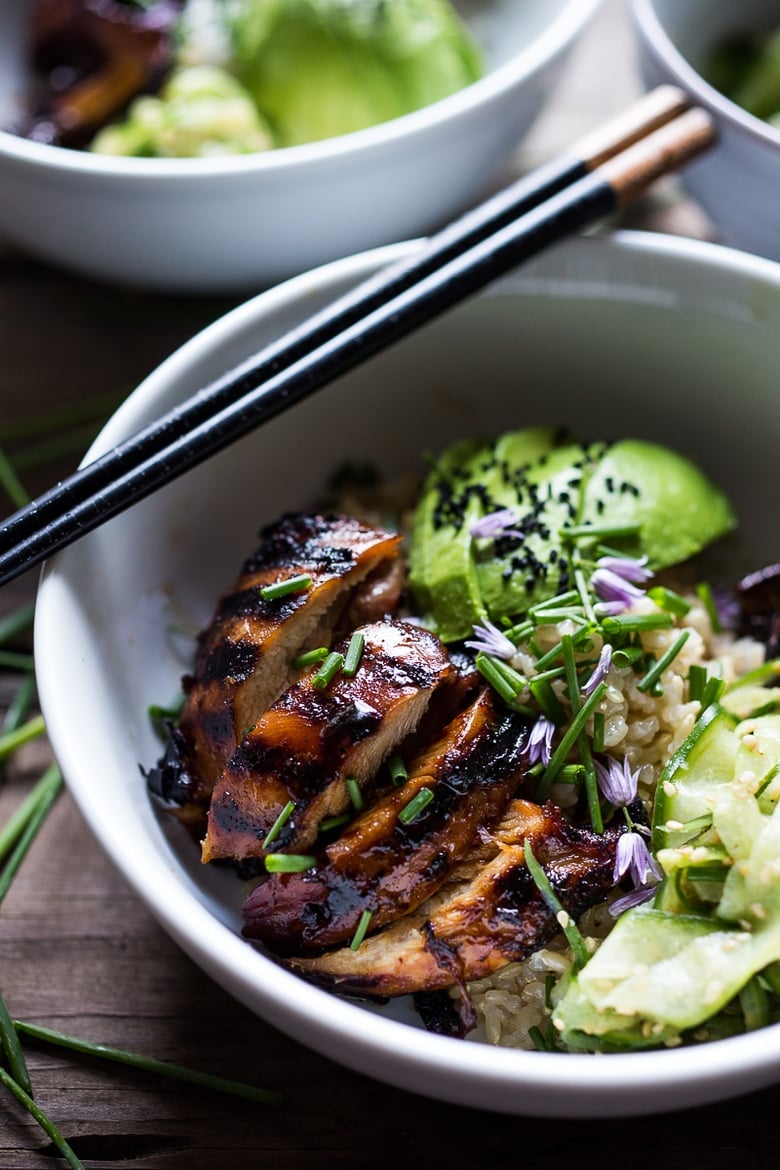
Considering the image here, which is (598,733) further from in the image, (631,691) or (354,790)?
(354,790)

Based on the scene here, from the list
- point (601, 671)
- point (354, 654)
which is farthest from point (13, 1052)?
point (601, 671)

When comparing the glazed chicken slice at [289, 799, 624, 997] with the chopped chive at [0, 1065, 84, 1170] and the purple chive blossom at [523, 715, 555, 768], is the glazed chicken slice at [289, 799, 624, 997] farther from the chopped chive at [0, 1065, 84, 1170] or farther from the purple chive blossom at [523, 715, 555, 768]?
the chopped chive at [0, 1065, 84, 1170]

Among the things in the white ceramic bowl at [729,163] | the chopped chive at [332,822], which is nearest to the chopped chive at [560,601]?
the chopped chive at [332,822]

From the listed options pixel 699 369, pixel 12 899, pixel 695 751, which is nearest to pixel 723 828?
pixel 695 751


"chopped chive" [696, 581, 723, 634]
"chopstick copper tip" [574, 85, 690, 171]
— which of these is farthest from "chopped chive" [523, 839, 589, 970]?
"chopstick copper tip" [574, 85, 690, 171]

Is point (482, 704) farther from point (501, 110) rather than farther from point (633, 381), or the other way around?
point (501, 110)

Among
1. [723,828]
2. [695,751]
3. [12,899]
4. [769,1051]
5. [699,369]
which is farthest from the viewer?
[699,369]
